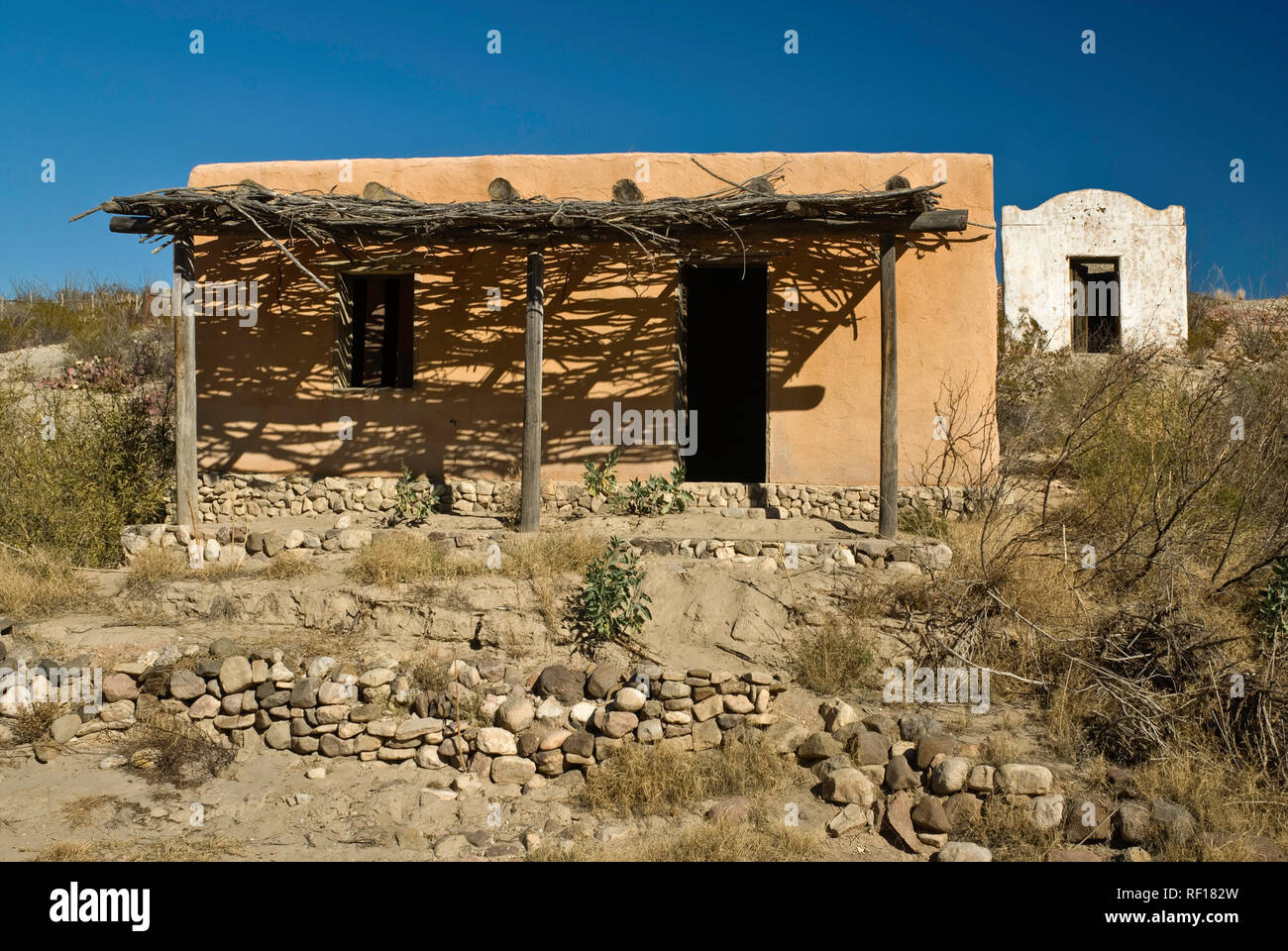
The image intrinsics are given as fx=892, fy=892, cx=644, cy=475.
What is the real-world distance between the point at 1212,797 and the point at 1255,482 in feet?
9.14

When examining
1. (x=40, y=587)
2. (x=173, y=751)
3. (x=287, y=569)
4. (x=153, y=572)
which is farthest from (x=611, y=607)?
(x=40, y=587)

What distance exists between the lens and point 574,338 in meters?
8.99

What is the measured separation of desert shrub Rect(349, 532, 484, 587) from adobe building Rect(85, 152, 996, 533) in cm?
126

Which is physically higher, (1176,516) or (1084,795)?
(1176,516)

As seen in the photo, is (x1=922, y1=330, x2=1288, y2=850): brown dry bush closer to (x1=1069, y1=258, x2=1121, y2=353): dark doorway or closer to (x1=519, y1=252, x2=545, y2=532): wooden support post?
(x1=519, y1=252, x2=545, y2=532): wooden support post

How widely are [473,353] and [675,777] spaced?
206 inches

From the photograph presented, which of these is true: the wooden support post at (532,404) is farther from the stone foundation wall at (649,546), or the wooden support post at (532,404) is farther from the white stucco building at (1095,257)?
the white stucco building at (1095,257)

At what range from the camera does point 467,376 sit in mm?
9117

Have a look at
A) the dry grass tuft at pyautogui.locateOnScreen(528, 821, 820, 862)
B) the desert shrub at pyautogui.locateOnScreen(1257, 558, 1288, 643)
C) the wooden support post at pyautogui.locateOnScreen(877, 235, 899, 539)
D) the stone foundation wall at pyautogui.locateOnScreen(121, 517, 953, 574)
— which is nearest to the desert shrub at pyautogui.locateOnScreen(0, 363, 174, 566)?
the stone foundation wall at pyautogui.locateOnScreen(121, 517, 953, 574)

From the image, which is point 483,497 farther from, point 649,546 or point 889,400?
point 889,400

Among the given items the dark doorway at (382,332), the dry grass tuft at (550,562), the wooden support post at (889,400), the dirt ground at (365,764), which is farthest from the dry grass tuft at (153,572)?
the wooden support post at (889,400)

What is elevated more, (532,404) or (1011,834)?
(532,404)
